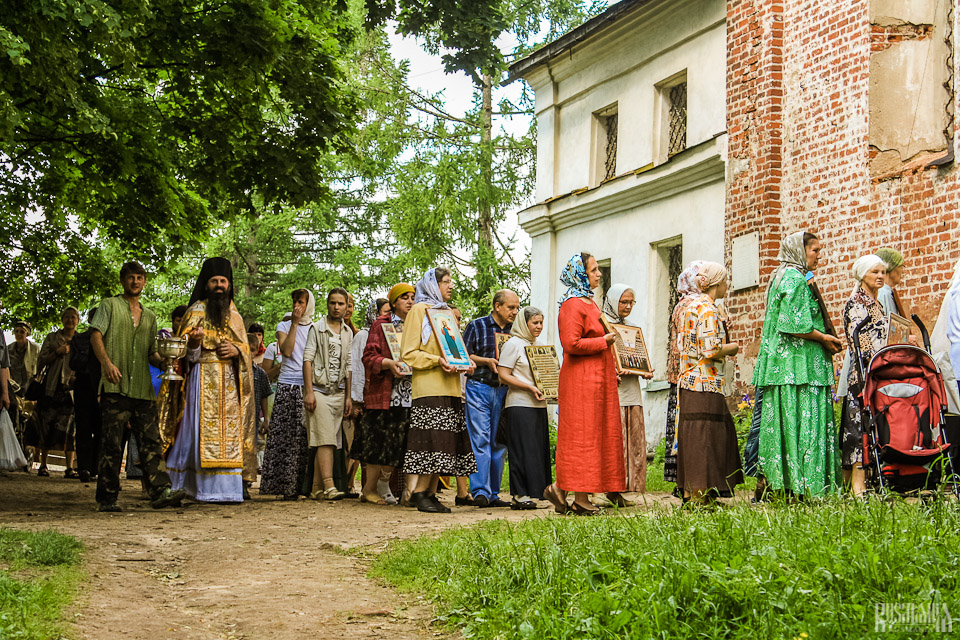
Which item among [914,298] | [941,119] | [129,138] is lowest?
[914,298]

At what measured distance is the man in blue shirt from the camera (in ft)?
35.7

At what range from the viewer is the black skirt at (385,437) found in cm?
1101

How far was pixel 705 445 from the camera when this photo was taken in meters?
8.99

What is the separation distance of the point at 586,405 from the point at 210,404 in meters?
3.61

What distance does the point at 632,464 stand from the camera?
10.8 metres

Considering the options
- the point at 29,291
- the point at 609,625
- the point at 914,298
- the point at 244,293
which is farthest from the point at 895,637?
the point at 244,293

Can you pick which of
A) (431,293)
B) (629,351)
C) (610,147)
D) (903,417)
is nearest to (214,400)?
(431,293)

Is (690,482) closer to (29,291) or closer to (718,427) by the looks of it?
(718,427)

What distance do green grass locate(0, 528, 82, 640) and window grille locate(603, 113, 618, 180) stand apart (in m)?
15.7

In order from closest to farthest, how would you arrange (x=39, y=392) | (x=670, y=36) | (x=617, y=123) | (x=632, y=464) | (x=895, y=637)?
1. (x=895, y=637)
2. (x=632, y=464)
3. (x=39, y=392)
4. (x=670, y=36)
5. (x=617, y=123)

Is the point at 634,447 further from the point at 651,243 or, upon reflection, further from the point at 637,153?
the point at 637,153

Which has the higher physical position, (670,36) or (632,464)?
(670,36)

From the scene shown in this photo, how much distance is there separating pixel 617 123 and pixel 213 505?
1286 cm

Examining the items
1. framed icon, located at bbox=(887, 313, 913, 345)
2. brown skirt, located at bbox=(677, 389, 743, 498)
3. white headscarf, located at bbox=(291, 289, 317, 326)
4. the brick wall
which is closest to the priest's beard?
white headscarf, located at bbox=(291, 289, 317, 326)
